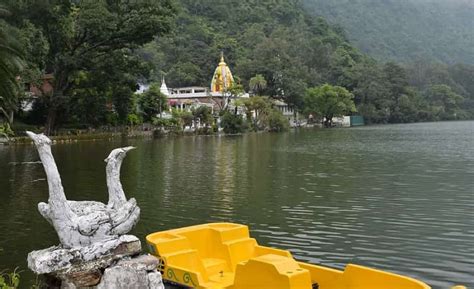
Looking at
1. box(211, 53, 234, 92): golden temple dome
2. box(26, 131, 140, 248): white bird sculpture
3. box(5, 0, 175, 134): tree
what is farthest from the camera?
box(211, 53, 234, 92): golden temple dome

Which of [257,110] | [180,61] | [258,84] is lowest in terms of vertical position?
[257,110]

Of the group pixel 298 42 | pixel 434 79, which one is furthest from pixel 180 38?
pixel 434 79

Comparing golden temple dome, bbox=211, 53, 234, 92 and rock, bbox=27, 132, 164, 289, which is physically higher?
golden temple dome, bbox=211, 53, 234, 92

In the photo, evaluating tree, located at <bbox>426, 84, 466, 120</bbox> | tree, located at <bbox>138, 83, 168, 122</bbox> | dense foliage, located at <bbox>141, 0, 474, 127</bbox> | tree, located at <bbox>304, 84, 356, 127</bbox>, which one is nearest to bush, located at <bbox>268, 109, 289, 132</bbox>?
dense foliage, located at <bbox>141, 0, 474, 127</bbox>

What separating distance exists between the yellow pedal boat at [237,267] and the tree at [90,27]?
120 ft

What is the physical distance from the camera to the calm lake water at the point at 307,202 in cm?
1312

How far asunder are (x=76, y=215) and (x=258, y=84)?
9231 centimetres

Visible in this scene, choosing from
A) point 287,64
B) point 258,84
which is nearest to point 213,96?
point 258,84

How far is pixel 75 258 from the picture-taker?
4613 mm

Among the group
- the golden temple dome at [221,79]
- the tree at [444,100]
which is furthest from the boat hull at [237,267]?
the tree at [444,100]

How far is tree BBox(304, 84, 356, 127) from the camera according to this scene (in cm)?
10225

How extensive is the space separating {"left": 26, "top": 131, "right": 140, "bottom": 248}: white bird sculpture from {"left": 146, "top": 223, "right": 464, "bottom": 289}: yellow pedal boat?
261 cm

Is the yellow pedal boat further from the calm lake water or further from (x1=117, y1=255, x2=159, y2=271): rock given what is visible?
the calm lake water

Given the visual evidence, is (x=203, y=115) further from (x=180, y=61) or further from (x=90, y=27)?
(x=180, y=61)
